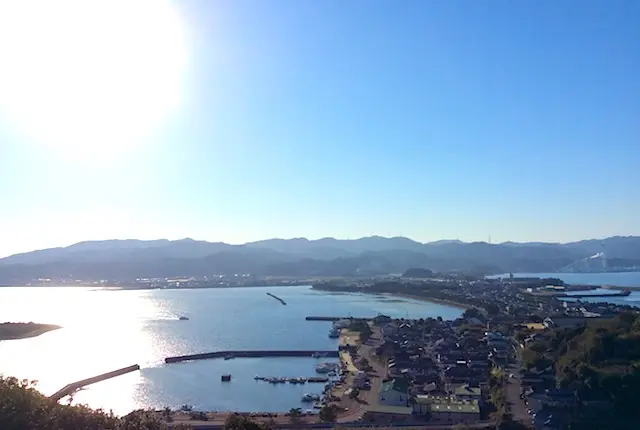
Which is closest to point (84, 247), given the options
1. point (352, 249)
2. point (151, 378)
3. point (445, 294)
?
point (352, 249)

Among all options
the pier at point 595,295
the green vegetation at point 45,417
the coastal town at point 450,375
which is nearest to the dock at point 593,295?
the pier at point 595,295

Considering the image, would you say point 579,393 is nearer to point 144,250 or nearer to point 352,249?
point 144,250

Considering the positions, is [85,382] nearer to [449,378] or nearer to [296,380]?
[296,380]

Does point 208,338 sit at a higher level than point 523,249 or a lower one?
lower

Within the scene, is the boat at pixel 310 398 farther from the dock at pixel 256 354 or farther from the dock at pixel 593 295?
the dock at pixel 593 295

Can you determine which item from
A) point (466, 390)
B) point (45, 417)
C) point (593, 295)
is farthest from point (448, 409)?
point (593, 295)

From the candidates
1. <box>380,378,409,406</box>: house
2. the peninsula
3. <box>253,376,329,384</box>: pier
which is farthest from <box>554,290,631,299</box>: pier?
the peninsula

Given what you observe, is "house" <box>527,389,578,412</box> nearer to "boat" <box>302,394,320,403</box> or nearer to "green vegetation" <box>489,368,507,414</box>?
"green vegetation" <box>489,368,507,414</box>

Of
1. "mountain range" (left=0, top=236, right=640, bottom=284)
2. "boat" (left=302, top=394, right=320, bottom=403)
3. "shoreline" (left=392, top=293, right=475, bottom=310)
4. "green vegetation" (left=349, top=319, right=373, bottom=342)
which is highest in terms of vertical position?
"mountain range" (left=0, top=236, right=640, bottom=284)
